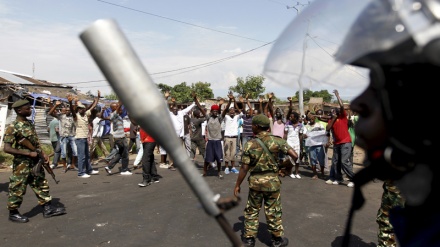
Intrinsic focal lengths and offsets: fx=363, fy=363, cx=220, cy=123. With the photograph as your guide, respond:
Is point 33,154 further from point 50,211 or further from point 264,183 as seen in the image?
point 264,183

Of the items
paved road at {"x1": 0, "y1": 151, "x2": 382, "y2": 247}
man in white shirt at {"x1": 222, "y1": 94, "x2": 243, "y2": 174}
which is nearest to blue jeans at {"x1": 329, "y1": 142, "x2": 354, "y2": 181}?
paved road at {"x1": 0, "y1": 151, "x2": 382, "y2": 247}

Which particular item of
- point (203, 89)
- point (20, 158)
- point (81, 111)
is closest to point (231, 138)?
point (81, 111)

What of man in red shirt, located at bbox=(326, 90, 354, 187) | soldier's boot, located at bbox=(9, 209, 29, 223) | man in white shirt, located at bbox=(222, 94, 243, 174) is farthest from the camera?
man in white shirt, located at bbox=(222, 94, 243, 174)

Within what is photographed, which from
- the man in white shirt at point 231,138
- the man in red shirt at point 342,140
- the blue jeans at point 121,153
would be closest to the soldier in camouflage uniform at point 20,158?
the blue jeans at point 121,153

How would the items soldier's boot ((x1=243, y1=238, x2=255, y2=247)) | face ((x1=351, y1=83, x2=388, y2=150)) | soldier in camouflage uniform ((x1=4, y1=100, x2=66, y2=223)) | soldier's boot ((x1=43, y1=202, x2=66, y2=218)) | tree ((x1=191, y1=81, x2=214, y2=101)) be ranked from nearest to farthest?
face ((x1=351, y1=83, x2=388, y2=150)) < soldier's boot ((x1=243, y1=238, x2=255, y2=247)) < soldier in camouflage uniform ((x1=4, y1=100, x2=66, y2=223)) < soldier's boot ((x1=43, y1=202, x2=66, y2=218)) < tree ((x1=191, y1=81, x2=214, y2=101))

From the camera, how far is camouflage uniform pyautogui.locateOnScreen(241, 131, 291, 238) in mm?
4652

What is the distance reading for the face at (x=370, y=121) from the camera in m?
1.08

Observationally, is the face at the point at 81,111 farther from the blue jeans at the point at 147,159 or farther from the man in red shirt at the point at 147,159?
the blue jeans at the point at 147,159

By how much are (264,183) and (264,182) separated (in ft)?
0.04

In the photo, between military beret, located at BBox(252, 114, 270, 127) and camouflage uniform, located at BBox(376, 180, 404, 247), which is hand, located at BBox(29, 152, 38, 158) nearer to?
military beret, located at BBox(252, 114, 270, 127)

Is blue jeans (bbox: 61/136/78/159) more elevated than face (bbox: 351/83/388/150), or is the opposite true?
face (bbox: 351/83/388/150)

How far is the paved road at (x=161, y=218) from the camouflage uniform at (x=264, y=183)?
0.30 metres

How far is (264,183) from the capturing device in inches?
183

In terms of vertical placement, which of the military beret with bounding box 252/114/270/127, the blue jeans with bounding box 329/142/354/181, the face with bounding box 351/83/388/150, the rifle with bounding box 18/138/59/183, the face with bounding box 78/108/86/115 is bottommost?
the blue jeans with bounding box 329/142/354/181
